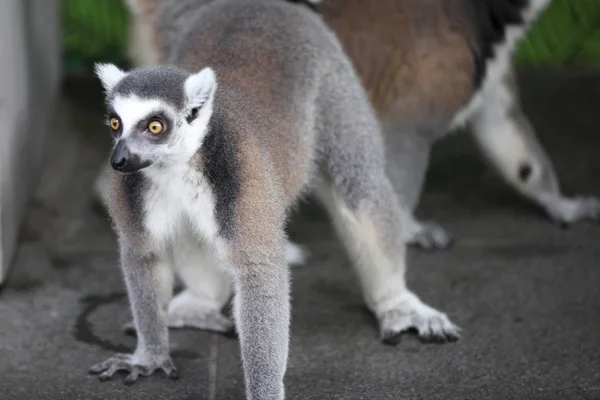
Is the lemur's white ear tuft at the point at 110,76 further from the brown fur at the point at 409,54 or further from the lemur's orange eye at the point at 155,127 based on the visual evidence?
the brown fur at the point at 409,54

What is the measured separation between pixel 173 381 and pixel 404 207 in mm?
1922

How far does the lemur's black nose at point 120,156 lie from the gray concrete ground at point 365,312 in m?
1.35

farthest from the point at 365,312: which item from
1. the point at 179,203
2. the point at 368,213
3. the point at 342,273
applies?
the point at 179,203

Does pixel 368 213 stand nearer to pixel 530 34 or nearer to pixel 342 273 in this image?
pixel 342 273

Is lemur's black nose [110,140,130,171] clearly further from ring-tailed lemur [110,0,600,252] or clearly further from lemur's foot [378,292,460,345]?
ring-tailed lemur [110,0,600,252]

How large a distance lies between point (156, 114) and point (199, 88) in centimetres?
20

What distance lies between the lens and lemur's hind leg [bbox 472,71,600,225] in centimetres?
693

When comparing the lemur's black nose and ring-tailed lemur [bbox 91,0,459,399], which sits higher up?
the lemur's black nose

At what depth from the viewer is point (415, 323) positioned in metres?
5.51

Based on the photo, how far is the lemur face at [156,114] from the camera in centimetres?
398

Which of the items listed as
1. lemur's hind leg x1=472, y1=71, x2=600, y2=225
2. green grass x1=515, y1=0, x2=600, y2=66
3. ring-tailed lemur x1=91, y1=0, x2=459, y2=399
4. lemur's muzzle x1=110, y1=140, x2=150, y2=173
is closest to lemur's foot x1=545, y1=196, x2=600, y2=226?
lemur's hind leg x1=472, y1=71, x2=600, y2=225

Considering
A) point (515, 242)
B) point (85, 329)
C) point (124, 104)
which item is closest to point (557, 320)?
point (515, 242)

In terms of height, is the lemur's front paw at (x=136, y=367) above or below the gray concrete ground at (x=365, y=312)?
above

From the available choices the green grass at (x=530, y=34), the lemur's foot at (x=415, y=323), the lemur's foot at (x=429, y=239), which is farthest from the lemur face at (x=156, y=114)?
the green grass at (x=530, y=34)
